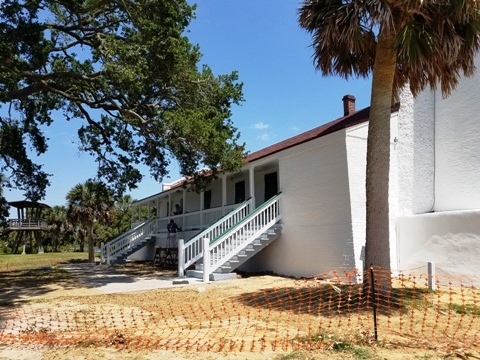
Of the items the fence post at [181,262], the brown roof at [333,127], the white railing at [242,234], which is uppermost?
the brown roof at [333,127]

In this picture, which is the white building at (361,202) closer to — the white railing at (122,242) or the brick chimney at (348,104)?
the brick chimney at (348,104)

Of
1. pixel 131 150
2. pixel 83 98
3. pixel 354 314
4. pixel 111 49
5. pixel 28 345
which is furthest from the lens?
pixel 131 150

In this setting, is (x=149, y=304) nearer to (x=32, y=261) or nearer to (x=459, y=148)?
(x=459, y=148)

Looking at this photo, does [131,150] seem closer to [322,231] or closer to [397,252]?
[322,231]

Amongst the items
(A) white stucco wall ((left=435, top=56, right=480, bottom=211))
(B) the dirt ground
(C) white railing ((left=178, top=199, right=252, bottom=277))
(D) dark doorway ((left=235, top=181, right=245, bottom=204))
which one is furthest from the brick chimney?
(B) the dirt ground

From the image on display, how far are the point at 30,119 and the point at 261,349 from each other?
1577 cm

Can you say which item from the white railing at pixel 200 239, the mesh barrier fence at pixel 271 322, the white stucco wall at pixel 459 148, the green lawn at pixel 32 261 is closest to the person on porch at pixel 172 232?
the white railing at pixel 200 239

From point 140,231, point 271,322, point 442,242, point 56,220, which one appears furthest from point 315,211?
point 56,220

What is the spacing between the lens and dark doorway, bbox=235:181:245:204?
2006cm

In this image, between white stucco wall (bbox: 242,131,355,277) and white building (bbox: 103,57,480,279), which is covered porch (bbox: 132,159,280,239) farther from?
white stucco wall (bbox: 242,131,355,277)

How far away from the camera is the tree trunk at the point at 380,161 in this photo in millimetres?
8789

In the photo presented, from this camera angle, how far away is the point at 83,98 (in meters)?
15.9

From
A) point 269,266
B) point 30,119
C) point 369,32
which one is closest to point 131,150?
point 30,119

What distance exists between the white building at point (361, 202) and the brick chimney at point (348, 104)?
186 inches
